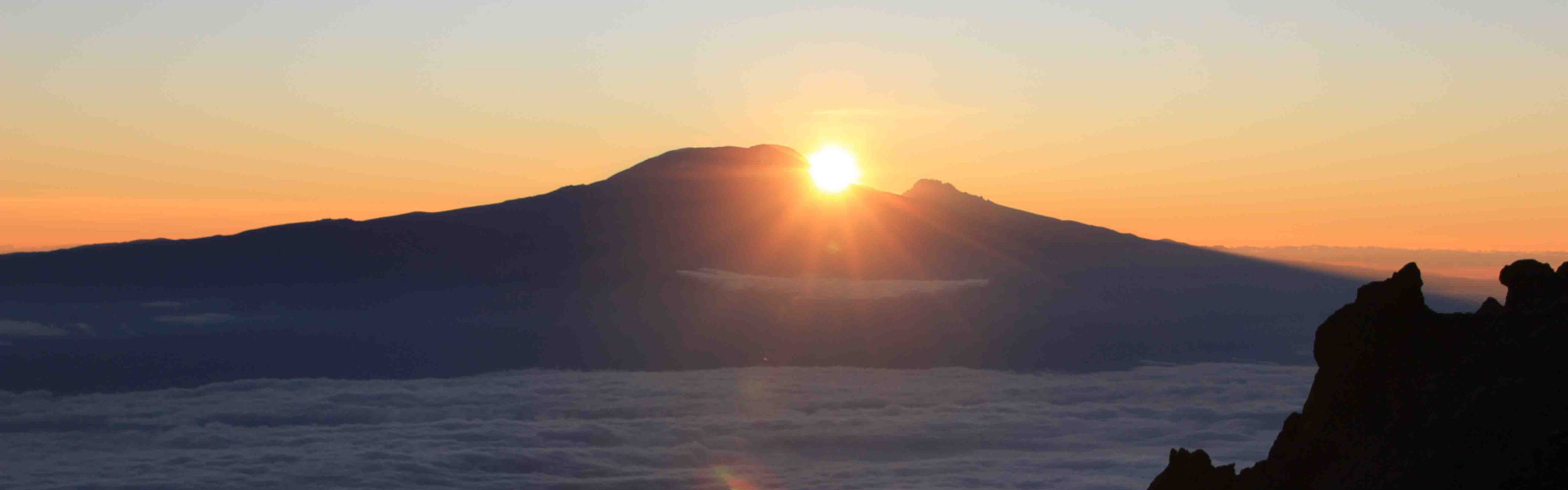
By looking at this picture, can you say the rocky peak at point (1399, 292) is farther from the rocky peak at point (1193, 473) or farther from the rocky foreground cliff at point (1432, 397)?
the rocky peak at point (1193, 473)

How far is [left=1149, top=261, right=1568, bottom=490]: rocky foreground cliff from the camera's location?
40.7 feet

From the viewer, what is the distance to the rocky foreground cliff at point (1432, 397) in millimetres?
12398

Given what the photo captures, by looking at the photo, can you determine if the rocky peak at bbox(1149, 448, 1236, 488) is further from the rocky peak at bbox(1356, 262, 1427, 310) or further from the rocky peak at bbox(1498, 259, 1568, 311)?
the rocky peak at bbox(1498, 259, 1568, 311)

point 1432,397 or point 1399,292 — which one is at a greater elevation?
point 1399,292

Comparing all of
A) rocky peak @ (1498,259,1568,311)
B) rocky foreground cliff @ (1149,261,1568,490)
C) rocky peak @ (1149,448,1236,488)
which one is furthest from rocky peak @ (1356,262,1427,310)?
rocky peak @ (1149,448,1236,488)

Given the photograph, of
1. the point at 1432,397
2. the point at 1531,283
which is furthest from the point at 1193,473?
the point at 1531,283

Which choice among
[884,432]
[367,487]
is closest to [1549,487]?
[367,487]

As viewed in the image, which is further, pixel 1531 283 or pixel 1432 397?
pixel 1531 283

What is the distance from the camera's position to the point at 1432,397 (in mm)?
14094

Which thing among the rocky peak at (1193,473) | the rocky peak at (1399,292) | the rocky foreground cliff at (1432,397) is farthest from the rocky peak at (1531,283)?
the rocky peak at (1193,473)

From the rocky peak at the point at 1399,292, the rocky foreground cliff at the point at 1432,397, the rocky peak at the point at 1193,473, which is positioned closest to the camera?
the rocky foreground cliff at the point at 1432,397

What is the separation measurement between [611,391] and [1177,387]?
75.9 m

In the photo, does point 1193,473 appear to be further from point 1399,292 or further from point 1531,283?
point 1531,283

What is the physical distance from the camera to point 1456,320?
1473 centimetres
